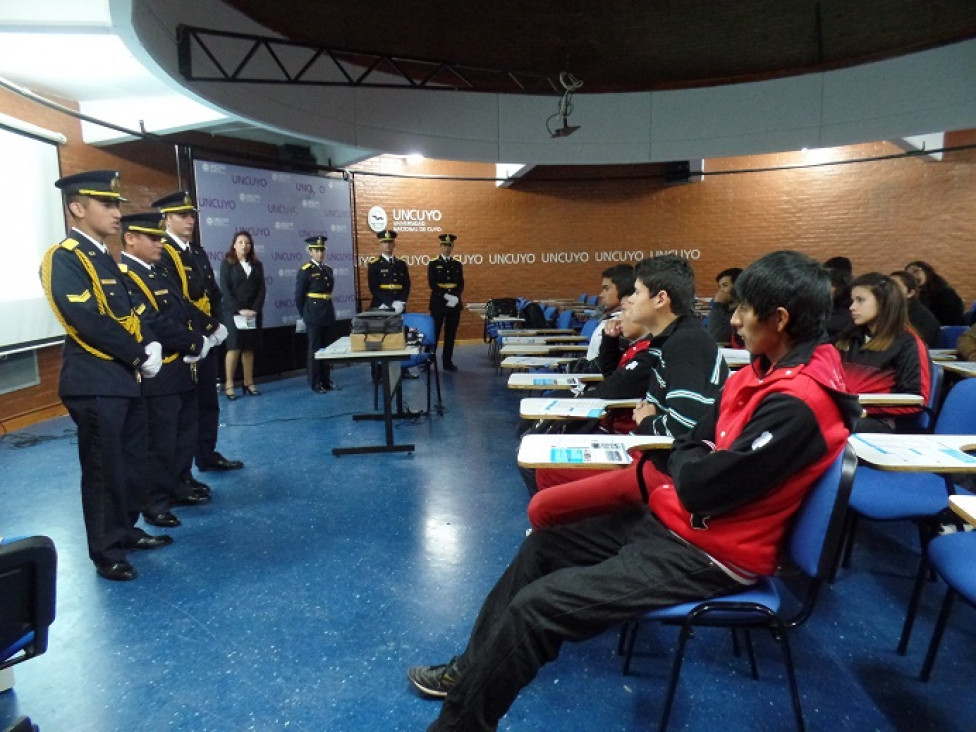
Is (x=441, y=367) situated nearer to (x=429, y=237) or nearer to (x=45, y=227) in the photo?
(x=429, y=237)

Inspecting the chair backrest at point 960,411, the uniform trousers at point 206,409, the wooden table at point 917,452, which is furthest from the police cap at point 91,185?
the chair backrest at point 960,411

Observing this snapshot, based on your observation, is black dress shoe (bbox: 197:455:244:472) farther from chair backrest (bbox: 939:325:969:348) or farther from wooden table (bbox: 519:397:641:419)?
chair backrest (bbox: 939:325:969:348)

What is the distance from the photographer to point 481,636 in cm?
167

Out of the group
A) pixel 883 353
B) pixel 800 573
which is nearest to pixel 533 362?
pixel 883 353

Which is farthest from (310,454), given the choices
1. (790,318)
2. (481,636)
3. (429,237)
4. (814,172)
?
(814,172)

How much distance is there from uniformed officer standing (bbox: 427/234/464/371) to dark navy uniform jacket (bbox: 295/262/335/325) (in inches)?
64.8

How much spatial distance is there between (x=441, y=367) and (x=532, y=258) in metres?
3.21

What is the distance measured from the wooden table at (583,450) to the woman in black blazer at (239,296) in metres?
5.02

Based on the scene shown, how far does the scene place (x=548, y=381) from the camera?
2941 mm

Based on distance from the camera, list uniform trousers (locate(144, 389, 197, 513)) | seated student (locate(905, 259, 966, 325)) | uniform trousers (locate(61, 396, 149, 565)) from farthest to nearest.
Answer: seated student (locate(905, 259, 966, 325)) < uniform trousers (locate(144, 389, 197, 513)) < uniform trousers (locate(61, 396, 149, 565))

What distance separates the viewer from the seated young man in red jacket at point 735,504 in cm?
127

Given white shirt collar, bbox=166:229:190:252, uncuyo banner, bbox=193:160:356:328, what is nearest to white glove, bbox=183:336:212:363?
white shirt collar, bbox=166:229:190:252

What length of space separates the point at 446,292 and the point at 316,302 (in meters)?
1.98

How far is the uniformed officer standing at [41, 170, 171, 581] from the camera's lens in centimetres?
245
